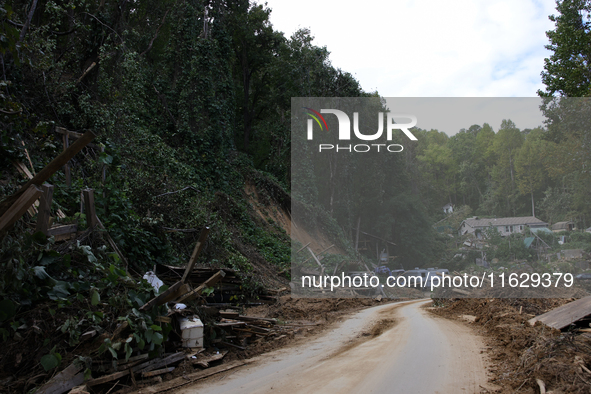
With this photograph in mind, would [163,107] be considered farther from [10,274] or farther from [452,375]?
[452,375]

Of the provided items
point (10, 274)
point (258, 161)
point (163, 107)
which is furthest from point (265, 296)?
point (258, 161)

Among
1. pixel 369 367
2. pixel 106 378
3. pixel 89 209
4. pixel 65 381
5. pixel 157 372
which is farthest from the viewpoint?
pixel 89 209

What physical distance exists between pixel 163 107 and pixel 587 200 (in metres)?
20.4

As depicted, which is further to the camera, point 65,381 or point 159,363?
point 159,363

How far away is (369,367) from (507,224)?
14291 millimetres

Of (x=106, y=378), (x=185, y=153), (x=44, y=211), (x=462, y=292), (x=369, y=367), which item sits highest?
(x=185, y=153)

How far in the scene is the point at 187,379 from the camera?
6.00 meters

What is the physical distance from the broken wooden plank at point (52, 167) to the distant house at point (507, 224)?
1712 cm

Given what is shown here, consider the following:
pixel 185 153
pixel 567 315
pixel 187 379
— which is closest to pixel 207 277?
pixel 187 379

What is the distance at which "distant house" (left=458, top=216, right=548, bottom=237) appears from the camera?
1688 cm

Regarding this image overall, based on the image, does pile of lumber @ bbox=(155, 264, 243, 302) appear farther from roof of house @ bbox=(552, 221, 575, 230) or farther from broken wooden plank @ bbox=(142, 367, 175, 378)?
roof of house @ bbox=(552, 221, 575, 230)

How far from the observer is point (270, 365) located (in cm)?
695

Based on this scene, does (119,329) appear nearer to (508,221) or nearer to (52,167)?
(52,167)

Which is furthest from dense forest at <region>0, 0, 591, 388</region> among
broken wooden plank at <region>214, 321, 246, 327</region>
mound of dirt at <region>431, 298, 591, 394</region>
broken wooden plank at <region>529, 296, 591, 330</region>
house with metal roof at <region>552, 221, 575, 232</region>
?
broken wooden plank at <region>529, 296, 591, 330</region>
